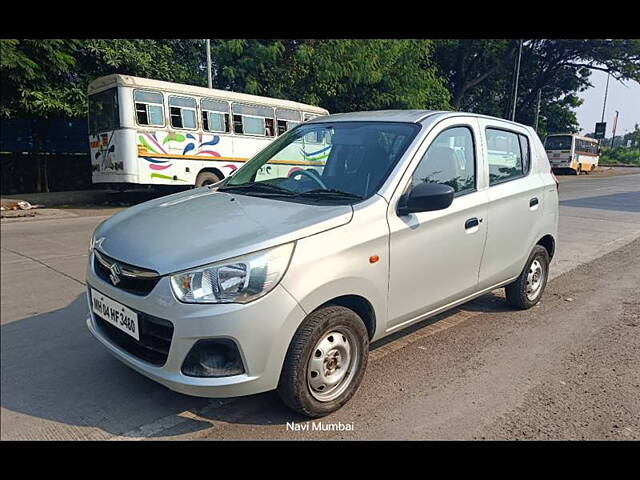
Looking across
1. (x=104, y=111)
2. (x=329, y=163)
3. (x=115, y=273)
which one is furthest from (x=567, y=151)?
(x=115, y=273)

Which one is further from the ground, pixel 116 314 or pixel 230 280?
pixel 230 280

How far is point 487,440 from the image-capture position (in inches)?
97.2

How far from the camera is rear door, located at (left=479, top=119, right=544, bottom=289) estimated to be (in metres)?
3.68

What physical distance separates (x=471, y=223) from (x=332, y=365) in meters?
1.56

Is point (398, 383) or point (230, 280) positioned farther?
point (398, 383)

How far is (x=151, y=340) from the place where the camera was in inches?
91.3

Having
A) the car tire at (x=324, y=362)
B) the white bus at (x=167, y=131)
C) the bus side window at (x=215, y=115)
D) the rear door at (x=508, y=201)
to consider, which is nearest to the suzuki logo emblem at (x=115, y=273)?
the car tire at (x=324, y=362)

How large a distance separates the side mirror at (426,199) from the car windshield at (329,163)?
208mm

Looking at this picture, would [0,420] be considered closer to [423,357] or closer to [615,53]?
[423,357]

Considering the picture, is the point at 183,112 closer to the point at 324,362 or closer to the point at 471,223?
the point at 471,223

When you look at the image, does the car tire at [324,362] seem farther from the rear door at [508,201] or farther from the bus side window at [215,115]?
the bus side window at [215,115]

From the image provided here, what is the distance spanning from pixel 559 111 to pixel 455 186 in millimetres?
42444

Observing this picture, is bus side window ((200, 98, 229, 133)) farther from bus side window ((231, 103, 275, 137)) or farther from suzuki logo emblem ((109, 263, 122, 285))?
suzuki logo emblem ((109, 263, 122, 285))
